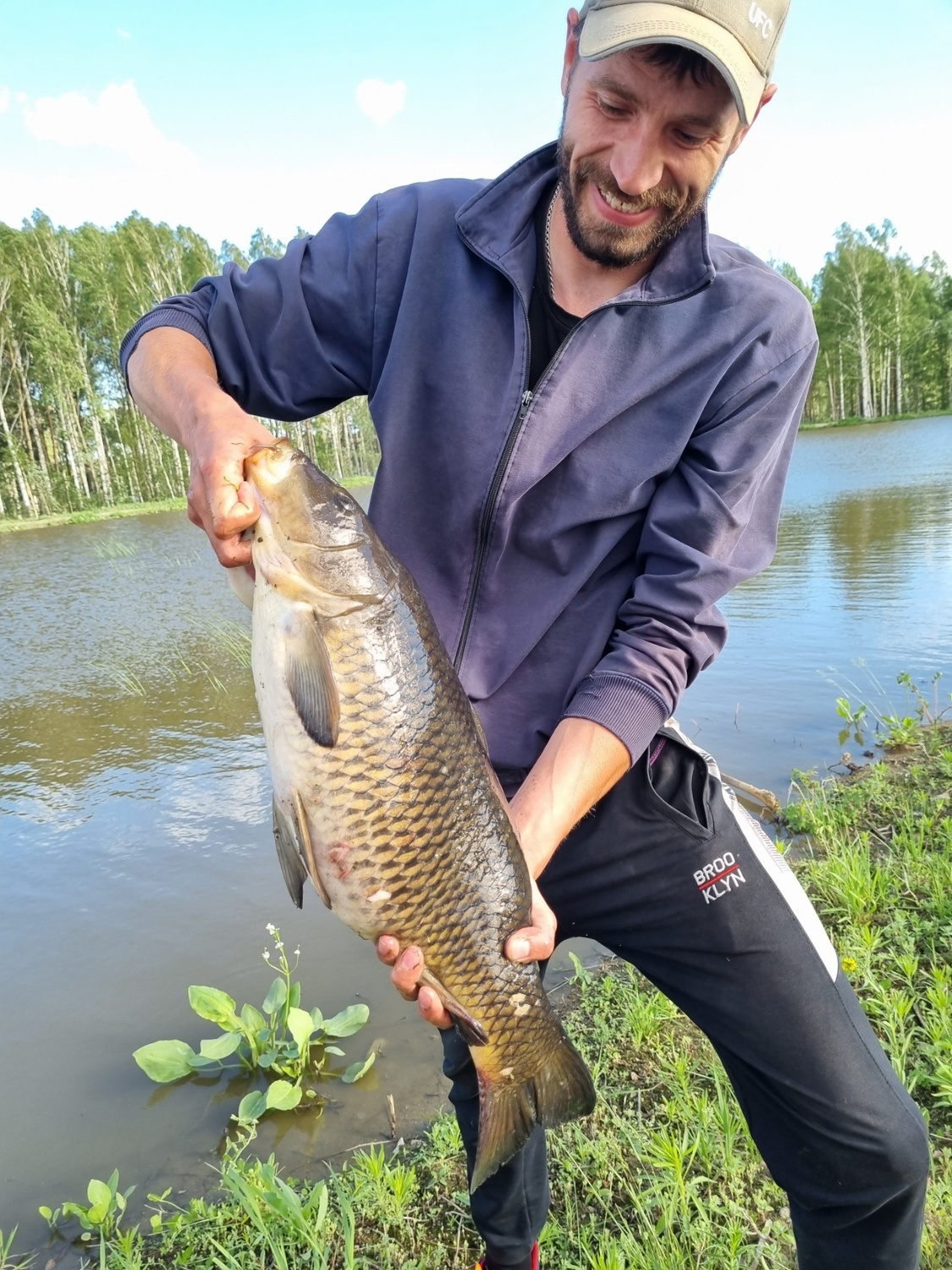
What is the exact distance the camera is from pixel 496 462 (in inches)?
80.7

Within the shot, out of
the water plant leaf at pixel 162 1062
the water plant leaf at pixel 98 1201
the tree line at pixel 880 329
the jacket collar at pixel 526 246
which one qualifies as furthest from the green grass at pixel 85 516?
the tree line at pixel 880 329

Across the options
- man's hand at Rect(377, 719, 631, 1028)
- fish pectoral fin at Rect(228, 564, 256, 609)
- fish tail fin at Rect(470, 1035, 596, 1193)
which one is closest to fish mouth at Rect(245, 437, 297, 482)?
fish pectoral fin at Rect(228, 564, 256, 609)

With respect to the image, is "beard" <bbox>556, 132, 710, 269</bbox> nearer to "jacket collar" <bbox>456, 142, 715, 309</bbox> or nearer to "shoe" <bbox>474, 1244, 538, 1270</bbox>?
"jacket collar" <bbox>456, 142, 715, 309</bbox>

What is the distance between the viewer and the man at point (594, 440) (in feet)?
6.03

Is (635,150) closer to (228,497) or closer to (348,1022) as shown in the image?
(228,497)

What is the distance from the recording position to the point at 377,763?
1590 millimetres

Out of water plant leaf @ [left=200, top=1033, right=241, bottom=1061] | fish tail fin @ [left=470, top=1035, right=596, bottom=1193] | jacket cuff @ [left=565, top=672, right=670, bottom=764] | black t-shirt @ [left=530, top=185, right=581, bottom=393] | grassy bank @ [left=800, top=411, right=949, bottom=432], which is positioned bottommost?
grassy bank @ [left=800, top=411, right=949, bottom=432]

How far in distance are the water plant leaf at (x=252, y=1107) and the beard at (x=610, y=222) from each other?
2.79m

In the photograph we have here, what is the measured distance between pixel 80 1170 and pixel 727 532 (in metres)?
2.82

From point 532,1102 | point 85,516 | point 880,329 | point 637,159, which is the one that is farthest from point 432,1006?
point 880,329

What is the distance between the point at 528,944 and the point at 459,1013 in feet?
0.66

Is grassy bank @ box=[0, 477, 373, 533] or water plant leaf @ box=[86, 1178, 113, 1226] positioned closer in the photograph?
water plant leaf @ box=[86, 1178, 113, 1226]

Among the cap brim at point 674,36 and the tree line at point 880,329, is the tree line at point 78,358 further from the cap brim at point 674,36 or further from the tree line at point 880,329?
the tree line at point 880,329

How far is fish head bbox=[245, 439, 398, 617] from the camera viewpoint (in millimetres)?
1599
